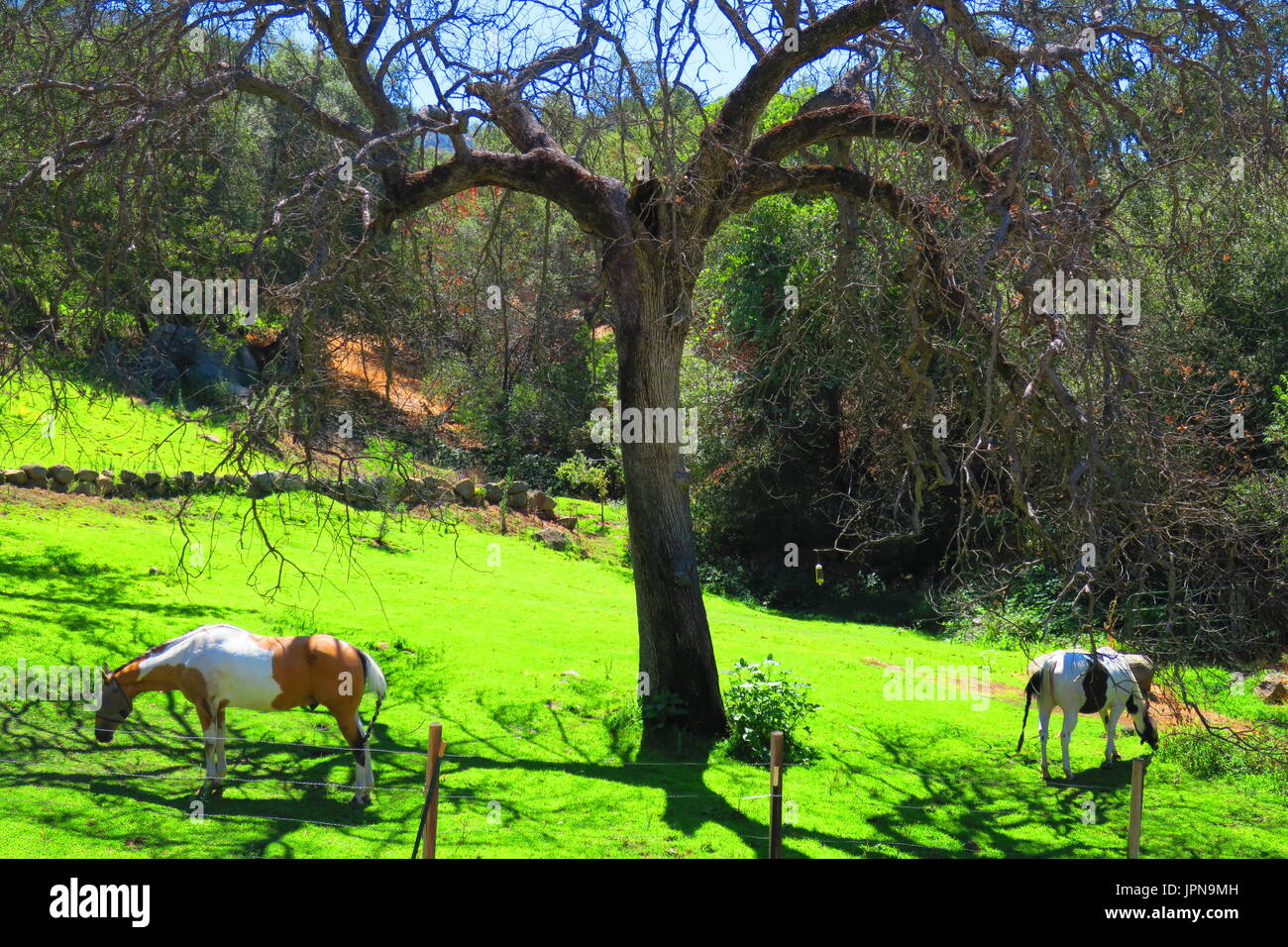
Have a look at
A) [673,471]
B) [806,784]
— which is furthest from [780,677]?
[673,471]

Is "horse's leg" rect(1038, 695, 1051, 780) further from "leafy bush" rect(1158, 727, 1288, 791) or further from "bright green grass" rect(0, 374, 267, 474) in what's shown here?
"bright green grass" rect(0, 374, 267, 474)

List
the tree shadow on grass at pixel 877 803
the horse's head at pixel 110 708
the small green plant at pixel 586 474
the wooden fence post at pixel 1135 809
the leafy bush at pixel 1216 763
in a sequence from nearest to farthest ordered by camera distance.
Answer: the wooden fence post at pixel 1135 809, the horse's head at pixel 110 708, the tree shadow on grass at pixel 877 803, the leafy bush at pixel 1216 763, the small green plant at pixel 586 474

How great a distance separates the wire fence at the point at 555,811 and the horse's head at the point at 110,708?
0.19m

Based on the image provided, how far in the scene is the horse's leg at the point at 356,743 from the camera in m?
8.22

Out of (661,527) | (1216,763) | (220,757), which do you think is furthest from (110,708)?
(1216,763)

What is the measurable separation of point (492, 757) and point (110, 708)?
132 inches

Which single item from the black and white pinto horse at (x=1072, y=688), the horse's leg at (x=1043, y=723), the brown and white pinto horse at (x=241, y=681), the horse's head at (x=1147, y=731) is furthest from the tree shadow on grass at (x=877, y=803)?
the brown and white pinto horse at (x=241, y=681)

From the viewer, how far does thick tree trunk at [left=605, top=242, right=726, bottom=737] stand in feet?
33.5

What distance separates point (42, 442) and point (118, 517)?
2.48 m

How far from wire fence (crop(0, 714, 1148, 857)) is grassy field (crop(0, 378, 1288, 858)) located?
1.2 inches

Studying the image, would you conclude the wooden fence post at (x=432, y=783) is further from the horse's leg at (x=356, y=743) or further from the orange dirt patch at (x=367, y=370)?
the orange dirt patch at (x=367, y=370)

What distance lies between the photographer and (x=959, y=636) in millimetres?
19891

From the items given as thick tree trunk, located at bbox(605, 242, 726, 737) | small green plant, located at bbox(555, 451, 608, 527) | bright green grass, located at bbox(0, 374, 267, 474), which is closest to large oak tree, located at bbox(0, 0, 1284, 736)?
thick tree trunk, located at bbox(605, 242, 726, 737)

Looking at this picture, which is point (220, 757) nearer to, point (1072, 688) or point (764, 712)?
point (764, 712)
